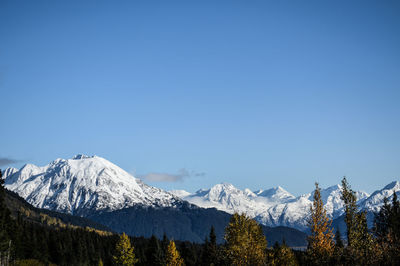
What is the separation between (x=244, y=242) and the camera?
175ft

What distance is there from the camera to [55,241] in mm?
174250

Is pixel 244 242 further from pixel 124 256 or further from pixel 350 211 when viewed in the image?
pixel 124 256

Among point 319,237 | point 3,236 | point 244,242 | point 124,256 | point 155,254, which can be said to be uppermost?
point 3,236

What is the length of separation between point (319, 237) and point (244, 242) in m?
10.6

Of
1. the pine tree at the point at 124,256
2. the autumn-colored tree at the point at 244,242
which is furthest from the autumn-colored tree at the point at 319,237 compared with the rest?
the pine tree at the point at 124,256

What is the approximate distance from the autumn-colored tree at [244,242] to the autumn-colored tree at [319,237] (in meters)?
7.88

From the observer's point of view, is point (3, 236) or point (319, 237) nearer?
point (319, 237)

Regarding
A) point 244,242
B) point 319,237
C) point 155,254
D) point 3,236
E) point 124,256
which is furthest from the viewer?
point 155,254

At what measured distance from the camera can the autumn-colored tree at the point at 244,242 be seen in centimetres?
5222

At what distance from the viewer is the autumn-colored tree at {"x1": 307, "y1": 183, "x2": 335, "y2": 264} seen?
4541cm

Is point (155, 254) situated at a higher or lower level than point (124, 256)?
higher

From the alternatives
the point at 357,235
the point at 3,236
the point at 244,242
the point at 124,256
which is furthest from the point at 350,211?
the point at 124,256

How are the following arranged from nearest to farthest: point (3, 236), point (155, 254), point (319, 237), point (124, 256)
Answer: point (319, 237) < point (3, 236) < point (124, 256) < point (155, 254)

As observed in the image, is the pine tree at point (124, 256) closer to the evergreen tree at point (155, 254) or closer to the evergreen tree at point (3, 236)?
the evergreen tree at point (155, 254)
